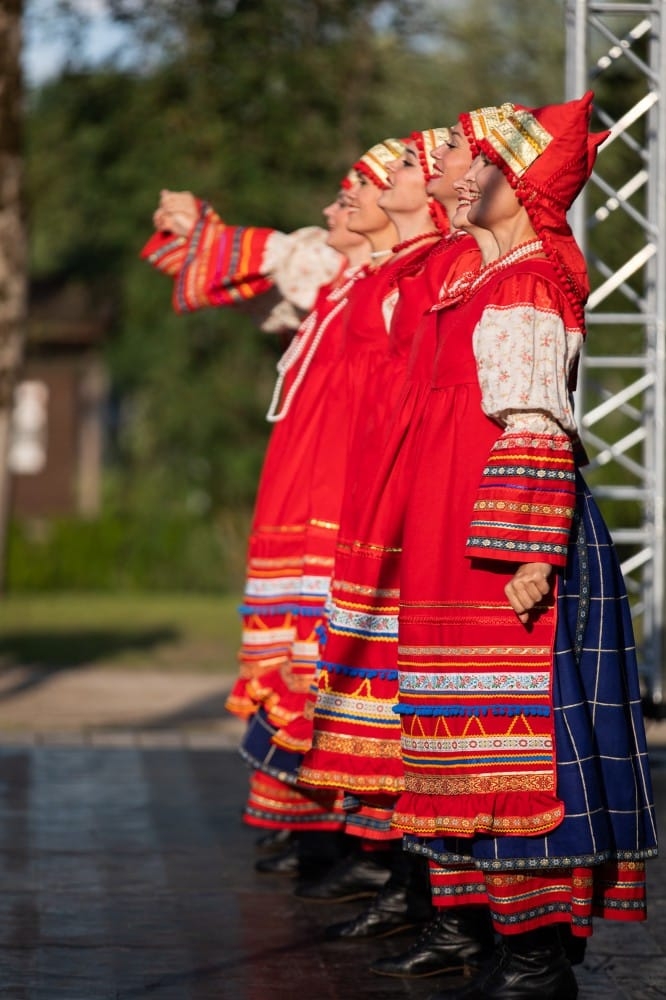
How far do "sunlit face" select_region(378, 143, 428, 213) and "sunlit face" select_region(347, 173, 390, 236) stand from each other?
0.80 ft

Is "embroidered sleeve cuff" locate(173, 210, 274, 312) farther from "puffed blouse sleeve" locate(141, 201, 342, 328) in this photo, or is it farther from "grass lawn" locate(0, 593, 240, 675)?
"grass lawn" locate(0, 593, 240, 675)

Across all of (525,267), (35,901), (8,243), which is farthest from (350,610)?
(8,243)

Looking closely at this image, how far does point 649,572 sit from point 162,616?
8039 millimetres

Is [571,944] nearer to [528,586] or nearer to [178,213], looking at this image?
[528,586]

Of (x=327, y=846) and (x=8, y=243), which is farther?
(x=8, y=243)

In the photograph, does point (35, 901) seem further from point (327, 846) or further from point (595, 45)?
point (595, 45)

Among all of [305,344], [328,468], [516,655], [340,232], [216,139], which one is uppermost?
[216,139]

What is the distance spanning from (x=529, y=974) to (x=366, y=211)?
89.5 inches

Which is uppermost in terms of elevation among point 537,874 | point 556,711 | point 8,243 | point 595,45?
point 595,45

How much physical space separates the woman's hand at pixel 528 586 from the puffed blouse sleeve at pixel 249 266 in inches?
88.3

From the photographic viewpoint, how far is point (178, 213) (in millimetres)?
6090

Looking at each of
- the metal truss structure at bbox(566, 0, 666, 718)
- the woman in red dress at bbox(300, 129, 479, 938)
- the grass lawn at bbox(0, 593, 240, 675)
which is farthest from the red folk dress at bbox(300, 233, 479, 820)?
the grass lawn at bbox(0, 593, 240, 675)

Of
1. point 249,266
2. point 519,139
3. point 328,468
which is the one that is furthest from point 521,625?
point 249,266

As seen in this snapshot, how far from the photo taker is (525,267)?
397 centimetres
